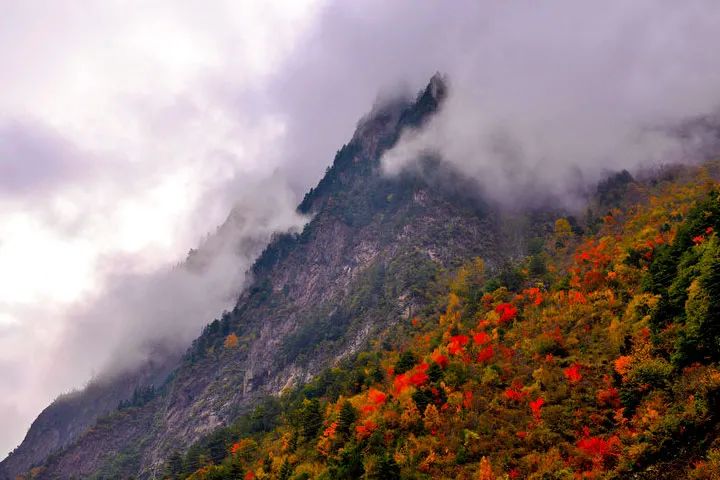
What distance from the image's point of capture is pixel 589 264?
120188 mm

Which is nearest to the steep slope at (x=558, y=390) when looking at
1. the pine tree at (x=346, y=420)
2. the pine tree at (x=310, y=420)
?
the pine tree at (x=346, y=420)

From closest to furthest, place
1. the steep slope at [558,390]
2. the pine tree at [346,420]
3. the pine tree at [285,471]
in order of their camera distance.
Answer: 1. the steep slope at [558,390]
2. the pine tree at [346,420]
3. the pine tree at [285,471]

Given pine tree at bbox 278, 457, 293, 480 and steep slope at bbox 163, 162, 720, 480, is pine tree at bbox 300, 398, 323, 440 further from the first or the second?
pine tree at bbox 278, 457, 293, 480

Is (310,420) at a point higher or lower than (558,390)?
higher

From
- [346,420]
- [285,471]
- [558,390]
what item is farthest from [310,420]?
[558,390]

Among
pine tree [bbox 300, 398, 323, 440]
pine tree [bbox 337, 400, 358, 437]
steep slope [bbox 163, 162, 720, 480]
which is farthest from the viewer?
pine tree [bbox 300, 398, 323, 440]

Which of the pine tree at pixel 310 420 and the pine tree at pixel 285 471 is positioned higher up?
the pine tree at pixel 310 420

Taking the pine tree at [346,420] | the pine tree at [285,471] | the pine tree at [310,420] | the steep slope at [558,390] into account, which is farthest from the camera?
the pine tree at [310,420]

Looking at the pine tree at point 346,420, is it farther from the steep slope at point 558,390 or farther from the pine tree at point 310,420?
the pine tree at point 310,420

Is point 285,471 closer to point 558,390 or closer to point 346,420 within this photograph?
point 346,420

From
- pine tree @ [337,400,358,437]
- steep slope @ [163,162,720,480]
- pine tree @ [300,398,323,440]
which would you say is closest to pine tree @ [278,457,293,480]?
steep slope @ [163,162,720,480]

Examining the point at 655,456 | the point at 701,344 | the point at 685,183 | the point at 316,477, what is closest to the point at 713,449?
the point at 655,456

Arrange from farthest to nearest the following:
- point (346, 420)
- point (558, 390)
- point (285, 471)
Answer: point (285, 471) → point (346, 420) → point (558, 390)

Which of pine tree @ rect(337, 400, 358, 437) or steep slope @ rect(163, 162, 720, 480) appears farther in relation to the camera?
pine tree @ rect(337, 400, 358, 437)
